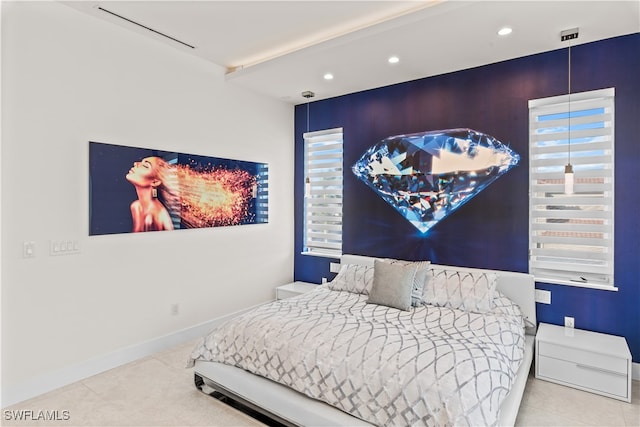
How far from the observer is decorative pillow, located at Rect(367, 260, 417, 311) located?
3166 mm

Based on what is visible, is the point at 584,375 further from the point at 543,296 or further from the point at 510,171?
the point at 510,171

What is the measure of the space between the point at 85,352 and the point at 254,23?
3.19 metres

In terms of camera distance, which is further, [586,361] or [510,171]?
[510,171]

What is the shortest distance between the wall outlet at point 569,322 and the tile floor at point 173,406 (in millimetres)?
584

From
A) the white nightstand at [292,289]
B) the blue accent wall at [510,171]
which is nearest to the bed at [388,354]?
the blue accent wall at [510,171]

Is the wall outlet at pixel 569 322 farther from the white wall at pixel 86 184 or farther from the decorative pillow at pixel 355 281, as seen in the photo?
the white wall at pixel 86 184

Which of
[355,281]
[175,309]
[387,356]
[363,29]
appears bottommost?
[175,309]

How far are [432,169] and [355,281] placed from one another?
1.53 meters

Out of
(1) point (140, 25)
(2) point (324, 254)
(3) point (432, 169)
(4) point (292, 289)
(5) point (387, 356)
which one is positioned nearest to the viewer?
(5) point (387, 356)

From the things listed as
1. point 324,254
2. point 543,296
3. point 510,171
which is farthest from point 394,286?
point 324,254

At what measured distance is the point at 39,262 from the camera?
2.77m

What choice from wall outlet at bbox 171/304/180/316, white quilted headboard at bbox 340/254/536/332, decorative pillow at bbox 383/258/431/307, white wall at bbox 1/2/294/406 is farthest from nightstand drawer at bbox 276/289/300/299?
white quilted headboard at bbox 340/254/536/332

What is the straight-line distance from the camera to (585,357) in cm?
280

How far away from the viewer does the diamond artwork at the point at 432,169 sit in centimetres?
369
